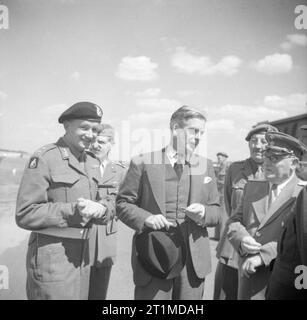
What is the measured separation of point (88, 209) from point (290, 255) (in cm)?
128

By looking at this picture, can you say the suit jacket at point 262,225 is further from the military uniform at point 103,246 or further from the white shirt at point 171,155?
the military uniform at point 103,246

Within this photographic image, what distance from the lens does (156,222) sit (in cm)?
215

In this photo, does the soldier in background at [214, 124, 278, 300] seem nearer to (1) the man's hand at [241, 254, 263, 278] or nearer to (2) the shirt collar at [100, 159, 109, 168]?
(1) the man's hand at [241, 254, 263, 278]

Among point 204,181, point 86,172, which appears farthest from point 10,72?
point 204,181

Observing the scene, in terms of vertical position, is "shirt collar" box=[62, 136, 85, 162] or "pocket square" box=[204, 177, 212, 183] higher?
"shirt collar" box=[62, 136, 85, 162]

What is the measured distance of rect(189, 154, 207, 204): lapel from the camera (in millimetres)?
2275

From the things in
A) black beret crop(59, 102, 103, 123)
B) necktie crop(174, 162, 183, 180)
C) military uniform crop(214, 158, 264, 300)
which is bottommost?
military uniform crop(214, 158, 264, 300)

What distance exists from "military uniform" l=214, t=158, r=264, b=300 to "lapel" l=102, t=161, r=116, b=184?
1.10 metres

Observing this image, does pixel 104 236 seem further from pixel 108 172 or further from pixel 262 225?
pixel 262 225

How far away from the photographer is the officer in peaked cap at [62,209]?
6.51ft

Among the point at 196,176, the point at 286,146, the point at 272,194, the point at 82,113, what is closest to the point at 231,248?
the point at 272,194

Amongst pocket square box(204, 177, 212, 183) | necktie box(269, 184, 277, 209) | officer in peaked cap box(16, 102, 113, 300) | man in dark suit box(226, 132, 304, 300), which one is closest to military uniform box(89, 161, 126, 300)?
officer in peaked cap box(16, 102, 113, 300)

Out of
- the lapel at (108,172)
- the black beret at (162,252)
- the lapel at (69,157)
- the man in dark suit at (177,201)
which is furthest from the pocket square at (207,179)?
the lapel at (69,157)
